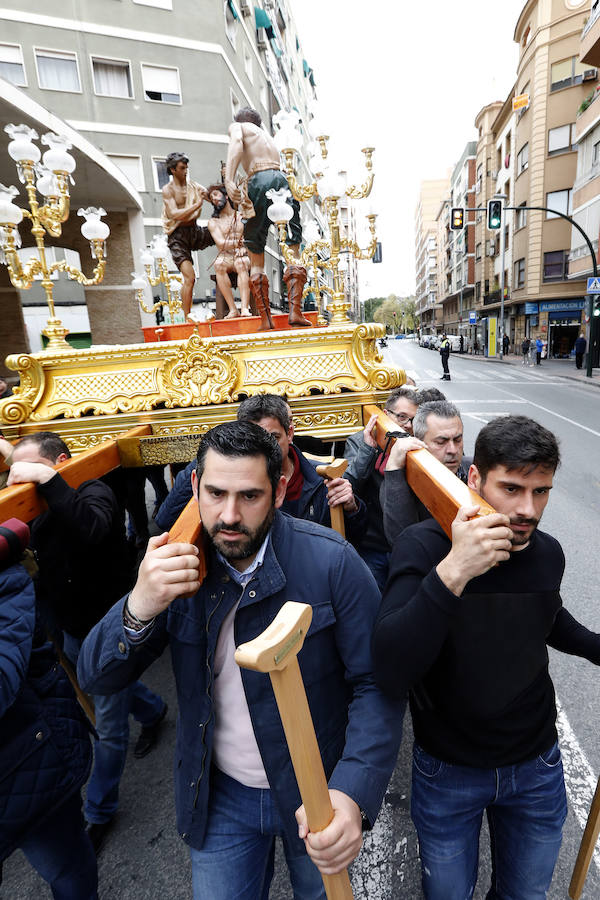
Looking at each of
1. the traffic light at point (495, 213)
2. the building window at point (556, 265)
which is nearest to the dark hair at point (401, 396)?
the traffic light at point (495, 213)

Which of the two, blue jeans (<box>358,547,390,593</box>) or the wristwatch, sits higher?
the wristwatch

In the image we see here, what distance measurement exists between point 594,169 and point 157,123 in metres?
18.0

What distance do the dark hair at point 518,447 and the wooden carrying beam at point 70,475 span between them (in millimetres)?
1635

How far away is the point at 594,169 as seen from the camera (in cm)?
2002

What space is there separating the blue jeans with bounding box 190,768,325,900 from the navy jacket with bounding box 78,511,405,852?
6 centimetres

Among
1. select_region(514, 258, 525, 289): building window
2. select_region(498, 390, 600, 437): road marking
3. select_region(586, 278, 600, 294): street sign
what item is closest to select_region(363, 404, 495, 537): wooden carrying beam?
select_region(498, 390, 600, 437): road marking

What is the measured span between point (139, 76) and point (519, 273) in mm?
25576

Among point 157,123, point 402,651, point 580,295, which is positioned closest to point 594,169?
point 580,295

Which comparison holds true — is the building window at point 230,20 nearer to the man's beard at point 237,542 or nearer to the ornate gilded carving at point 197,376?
the ornate gilded carving at point 197,376

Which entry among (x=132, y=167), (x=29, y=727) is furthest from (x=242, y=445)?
(x=132, y=167)

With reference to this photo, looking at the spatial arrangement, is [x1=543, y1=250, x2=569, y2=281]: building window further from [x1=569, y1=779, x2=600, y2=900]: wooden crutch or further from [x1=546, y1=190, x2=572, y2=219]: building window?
[x1=569, y1=779, x2=600, y2=900]: wooden crutch

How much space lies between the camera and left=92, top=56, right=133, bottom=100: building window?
16875mm

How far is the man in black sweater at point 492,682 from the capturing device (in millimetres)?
1310

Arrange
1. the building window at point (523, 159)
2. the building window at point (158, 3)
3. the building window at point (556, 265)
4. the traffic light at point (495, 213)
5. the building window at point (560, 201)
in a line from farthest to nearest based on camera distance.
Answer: the building window at point (523, 159)
the building window at point (556, 265)
the building window at point (560, 201)
the traffic light at point (495, 213)
the building window at point (158, 3)
